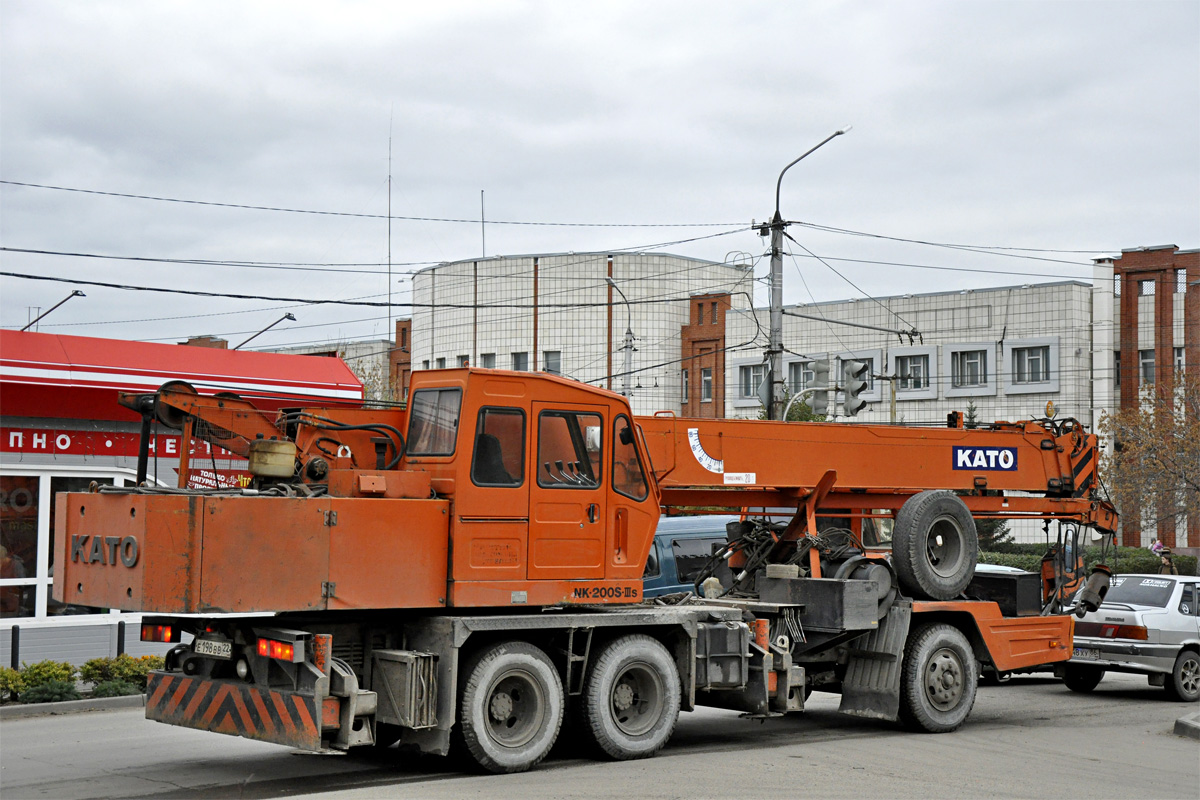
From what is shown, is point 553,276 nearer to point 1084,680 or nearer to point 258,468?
point 1084,680

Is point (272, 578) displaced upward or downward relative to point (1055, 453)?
downward

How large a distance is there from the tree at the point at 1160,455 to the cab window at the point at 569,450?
32.1m

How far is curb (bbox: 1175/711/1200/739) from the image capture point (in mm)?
13195

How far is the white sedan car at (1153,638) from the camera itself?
16656 millimetres

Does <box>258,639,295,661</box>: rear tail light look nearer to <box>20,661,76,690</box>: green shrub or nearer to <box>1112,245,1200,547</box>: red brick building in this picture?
<box>20,661,76,690</box>: green shrub

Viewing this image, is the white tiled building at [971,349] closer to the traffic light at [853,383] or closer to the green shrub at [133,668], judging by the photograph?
the traffic light at [853,383]

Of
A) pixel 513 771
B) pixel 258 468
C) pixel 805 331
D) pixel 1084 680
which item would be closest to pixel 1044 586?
pixel 1084 680

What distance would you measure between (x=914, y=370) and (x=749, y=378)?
8.39 metres

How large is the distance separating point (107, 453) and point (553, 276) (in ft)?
144

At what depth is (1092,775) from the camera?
10.8 meters

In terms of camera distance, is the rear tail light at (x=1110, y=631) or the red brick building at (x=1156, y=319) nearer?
the rear tail light at (x=1110, y=631)

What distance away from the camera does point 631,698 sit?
1152 cm

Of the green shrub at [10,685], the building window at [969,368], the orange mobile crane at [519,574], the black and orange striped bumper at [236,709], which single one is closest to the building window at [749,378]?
the building window at [969,368]

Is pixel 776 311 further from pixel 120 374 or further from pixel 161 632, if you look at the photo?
pixel 161 632
